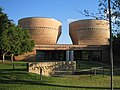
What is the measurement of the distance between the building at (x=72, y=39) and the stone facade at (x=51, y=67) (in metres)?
42.7

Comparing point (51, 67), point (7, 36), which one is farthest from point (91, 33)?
point (51, 67)

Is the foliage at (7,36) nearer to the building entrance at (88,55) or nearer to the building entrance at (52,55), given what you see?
Result: the building entrance at (52,55)

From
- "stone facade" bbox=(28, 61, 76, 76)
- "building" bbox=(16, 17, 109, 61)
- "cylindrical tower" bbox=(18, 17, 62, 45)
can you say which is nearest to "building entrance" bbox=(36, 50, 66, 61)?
"building" bbox=(16, 17, 109, 61)

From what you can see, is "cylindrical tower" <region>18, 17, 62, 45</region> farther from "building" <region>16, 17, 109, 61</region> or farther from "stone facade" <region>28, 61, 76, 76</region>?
"stone facade" <region>28, 61, 76, 76</region>

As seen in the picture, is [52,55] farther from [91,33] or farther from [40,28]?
[91,33]

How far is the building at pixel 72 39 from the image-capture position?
2965 inches

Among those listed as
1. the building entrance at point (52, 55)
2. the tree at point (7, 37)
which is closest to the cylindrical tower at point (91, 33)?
the building entrance at point (52, 55)

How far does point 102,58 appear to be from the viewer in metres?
76.6

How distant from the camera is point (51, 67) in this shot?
28438mm

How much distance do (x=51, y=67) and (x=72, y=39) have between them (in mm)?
63253

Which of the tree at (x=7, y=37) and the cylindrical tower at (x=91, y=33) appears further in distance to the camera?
the cylindrical tower at (x=91, y=33)

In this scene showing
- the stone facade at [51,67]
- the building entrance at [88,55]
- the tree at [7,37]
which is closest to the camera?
the stone facade at [51,67]

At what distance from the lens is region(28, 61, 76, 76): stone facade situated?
24.8 m

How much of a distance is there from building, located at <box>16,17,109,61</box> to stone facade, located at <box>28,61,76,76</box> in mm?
42701
